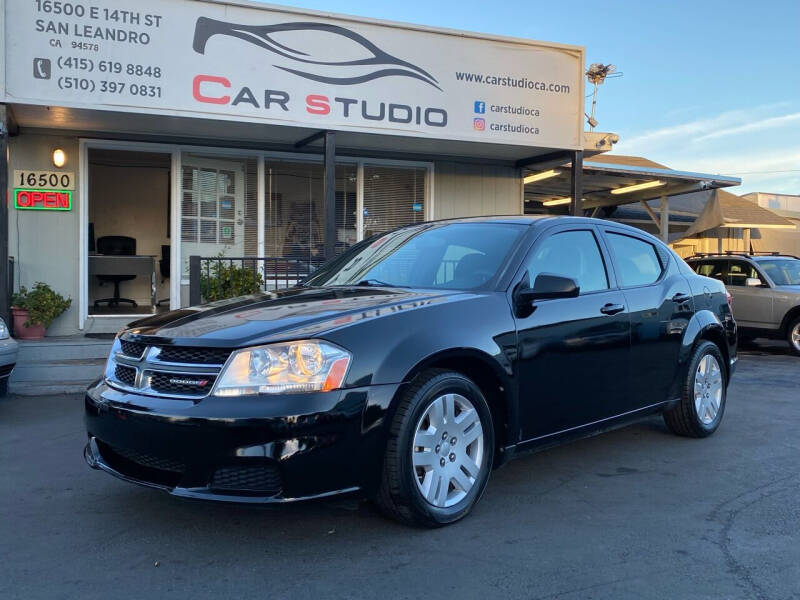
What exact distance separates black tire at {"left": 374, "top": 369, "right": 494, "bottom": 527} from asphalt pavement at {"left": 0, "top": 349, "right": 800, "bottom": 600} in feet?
0.32

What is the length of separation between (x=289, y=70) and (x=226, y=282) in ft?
8.72

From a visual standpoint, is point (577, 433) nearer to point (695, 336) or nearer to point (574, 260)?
point (574, 260)

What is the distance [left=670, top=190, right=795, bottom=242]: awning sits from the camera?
52.3 ft

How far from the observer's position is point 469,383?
12.4 feet

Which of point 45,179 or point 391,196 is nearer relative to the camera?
point 45,179

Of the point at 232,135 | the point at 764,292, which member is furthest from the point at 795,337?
the point at 232,135

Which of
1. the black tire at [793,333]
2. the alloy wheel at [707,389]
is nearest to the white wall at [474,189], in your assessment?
the black tire at [793,333]

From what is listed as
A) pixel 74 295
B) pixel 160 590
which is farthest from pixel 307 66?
pixel 160 590

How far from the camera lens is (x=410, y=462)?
Result: 346 cm

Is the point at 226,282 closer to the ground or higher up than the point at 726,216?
closer to the ground

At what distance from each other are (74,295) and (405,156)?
5.03 meters

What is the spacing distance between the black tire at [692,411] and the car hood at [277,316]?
232 cm

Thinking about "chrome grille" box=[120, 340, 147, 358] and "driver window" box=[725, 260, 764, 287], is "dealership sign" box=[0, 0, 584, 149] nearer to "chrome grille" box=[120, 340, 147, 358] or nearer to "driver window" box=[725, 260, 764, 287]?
"driver window" box=[725, 260, 764, 287]

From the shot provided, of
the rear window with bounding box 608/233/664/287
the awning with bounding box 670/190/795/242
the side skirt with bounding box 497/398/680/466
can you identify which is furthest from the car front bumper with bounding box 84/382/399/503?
the awning with bounding box 670/190/795/242
